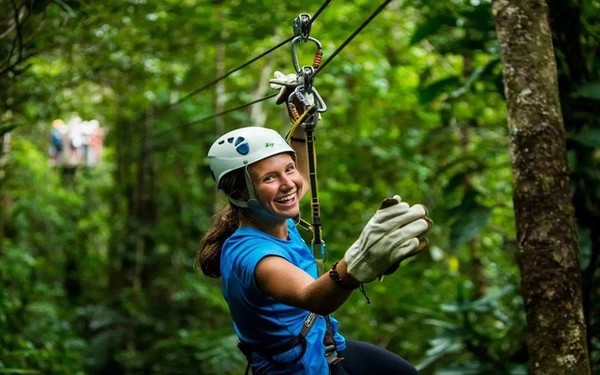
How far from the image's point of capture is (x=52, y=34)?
5.06 m

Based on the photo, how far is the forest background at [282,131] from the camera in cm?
462

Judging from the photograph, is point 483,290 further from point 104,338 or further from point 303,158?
point 104,338

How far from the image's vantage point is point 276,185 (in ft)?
8.56

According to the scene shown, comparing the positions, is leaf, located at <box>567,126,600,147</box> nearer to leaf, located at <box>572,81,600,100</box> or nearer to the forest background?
the forest background

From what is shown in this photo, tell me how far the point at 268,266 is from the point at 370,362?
82cm

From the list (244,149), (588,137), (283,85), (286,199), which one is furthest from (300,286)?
(588,137)

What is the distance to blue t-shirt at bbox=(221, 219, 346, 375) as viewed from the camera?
245cm

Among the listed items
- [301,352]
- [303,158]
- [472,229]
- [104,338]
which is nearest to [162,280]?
[104,338]

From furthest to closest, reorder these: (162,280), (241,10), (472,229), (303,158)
Result: (162,280), (241,10), (472,229), (303,158)

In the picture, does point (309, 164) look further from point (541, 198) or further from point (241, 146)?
point (541, 198)

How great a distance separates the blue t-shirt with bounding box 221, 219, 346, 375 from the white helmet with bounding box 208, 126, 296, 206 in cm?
20

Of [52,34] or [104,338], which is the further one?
[104,338]

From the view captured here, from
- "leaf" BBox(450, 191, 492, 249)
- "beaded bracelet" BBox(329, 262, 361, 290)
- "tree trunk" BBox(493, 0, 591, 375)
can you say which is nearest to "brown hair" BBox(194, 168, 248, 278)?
"beaded bracelet" BBox(329, 262, 361, 290)

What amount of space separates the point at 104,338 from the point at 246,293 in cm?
882
